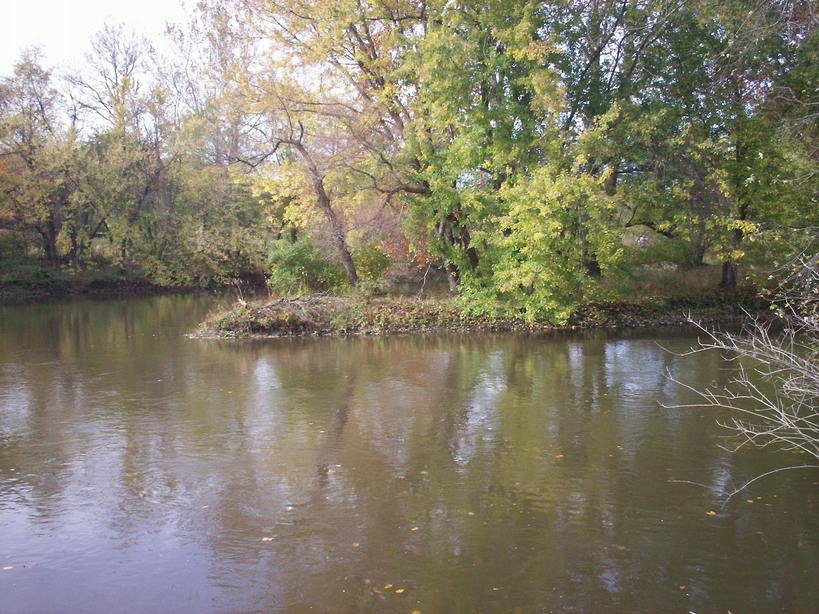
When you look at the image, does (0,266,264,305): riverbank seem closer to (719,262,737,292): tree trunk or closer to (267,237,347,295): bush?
(267,237,347,295): bush

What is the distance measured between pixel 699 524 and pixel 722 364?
9318 millimetres

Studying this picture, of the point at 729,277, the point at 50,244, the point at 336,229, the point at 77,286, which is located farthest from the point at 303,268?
the point at 50,244

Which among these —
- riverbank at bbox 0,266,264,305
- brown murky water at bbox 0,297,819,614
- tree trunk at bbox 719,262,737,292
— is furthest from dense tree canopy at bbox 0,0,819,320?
riverbank at bbox 0,266,264,305

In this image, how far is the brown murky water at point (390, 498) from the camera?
609 cm

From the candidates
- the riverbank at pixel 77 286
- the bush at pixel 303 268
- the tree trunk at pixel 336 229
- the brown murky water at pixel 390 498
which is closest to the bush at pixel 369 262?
the bush at pixel 303 268

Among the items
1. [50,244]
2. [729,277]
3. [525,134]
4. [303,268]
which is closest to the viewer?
[525,134]

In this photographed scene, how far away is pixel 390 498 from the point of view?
8.17 metres

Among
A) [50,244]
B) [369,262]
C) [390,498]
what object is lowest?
[390,498]

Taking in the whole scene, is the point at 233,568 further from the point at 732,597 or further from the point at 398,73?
the point at 398,73

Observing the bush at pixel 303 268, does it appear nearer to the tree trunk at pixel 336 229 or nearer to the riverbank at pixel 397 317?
the tree trunk at pixel 336 229

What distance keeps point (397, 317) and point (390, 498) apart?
1433 cm

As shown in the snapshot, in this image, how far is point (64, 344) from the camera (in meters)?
20.9

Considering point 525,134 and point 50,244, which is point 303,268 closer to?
point 525,134

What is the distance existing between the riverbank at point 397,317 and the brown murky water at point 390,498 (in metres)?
6.13
